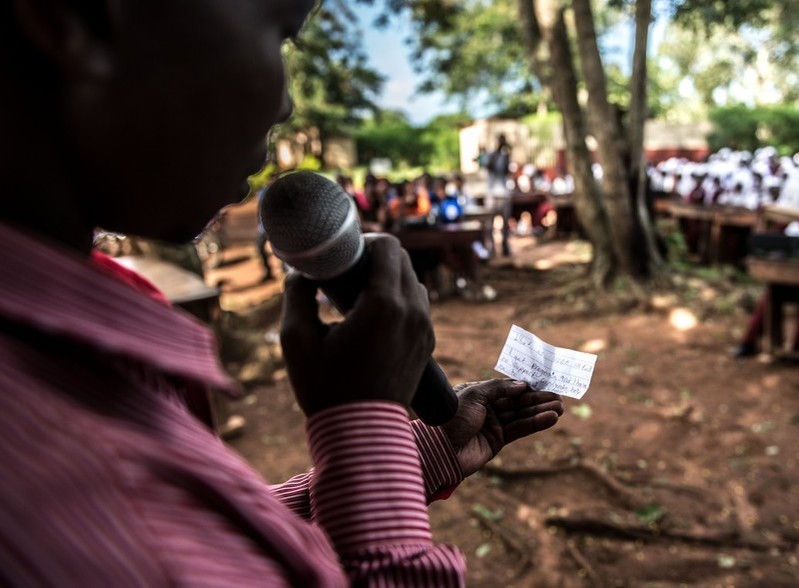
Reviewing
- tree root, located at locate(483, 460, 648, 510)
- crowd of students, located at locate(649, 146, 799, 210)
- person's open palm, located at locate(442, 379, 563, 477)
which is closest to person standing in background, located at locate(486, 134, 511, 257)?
crowd of students, located at locate(649, 146, 799, 210)

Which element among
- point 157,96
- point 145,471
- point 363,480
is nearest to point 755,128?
point 363,480

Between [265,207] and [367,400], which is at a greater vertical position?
[265,207]

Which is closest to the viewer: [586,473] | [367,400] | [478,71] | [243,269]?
[367,400]

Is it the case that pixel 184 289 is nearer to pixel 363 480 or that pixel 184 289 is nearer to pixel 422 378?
pixel 422 378

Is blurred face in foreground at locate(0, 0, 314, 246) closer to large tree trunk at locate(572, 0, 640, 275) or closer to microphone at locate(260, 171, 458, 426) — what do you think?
microphone at locate(260, 171, 458, 426)

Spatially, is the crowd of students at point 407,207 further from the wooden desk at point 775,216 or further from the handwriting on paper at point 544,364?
the handwriting on paper at point 544,364

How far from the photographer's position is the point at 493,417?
1218 mm

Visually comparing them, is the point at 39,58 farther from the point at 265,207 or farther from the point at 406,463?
the point at 406,463

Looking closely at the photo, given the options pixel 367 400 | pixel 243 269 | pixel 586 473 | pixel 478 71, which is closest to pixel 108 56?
pixel 367 400

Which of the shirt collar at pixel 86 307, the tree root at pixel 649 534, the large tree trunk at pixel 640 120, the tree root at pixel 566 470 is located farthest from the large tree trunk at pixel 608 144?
the shirt collar at pixel 86 307

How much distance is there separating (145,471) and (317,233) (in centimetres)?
39

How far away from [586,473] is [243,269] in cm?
869

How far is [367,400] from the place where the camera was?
2.39 feet

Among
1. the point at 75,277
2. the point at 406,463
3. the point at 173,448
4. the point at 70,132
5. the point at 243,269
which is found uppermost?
the point at 70,132
